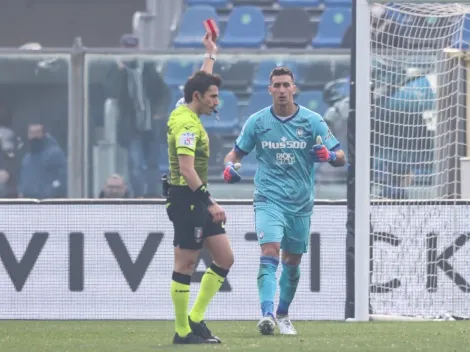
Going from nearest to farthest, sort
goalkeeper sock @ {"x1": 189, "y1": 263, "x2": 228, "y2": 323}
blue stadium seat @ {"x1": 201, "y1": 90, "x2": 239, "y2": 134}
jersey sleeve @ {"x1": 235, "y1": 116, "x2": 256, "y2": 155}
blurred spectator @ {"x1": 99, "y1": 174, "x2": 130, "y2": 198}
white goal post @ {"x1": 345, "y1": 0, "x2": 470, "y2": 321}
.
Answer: goalkeeper sock @ {"x1": 189, "y1": 263, "x2": 228, "y2": 323} → jersey sleeve @ {"x1": 235, "y1": 116, "x2": 256, "y2": 155} → white goal post @ {"x1": 345, "y1": 0, "x2": 470, "y2": 321} → blurred spectator @ {"x1": 99, "y1": 174, "x2": 130, "y2": 198} → blue stadium seat @ {"x1": 201, "y1": 90, "x2": 239, "y2": 134}

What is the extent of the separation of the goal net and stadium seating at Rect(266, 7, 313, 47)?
5.78 metres

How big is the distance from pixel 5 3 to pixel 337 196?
1176cm

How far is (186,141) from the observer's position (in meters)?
7.71

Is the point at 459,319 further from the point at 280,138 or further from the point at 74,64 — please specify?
the point at 74,64

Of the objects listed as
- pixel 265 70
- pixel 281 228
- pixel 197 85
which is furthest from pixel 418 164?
pixel 197 85

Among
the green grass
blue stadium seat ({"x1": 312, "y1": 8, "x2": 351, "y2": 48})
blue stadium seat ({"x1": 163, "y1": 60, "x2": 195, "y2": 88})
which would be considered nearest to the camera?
the green grass

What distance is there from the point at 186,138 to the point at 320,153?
119cm

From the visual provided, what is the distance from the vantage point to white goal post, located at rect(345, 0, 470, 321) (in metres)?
10.8

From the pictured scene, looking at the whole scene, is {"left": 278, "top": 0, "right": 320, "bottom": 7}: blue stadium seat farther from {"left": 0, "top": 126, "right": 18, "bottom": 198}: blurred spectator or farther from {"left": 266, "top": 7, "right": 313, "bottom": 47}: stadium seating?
{"left": 0, "top": 126, "right": 18, "bottom": 198}: blurred spectator

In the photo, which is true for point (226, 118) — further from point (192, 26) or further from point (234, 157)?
point (234, 157)

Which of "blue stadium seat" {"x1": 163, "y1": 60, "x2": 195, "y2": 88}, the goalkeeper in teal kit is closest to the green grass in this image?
the goalkeeper in teal kit

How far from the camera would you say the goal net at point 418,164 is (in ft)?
37.5

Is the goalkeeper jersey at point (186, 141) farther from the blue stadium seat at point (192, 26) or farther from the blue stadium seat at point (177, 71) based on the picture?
the blue stadium seat at point (192, 26)

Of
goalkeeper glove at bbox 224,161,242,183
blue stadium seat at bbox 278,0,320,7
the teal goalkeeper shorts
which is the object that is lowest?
the teal goalkeeper shorts
